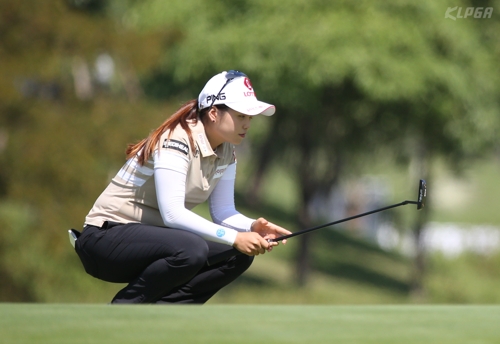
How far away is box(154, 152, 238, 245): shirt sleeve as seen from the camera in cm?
427

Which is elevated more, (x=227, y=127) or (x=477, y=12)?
(x=477, y=12)

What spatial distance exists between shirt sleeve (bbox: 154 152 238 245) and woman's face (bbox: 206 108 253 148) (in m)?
0.29

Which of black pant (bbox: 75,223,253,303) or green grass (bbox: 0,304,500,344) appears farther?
black pant (bbox: 75,223,253,303)

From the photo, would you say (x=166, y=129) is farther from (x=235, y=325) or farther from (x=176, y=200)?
(x=235, y=325)

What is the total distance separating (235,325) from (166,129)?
1.22 metres

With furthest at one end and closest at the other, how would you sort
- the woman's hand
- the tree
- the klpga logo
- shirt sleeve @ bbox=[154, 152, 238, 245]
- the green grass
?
the klpga logo
the tree
the woman's hand
shirt sleeve @ bbox=[154, 152, 238, 245]
the green grass

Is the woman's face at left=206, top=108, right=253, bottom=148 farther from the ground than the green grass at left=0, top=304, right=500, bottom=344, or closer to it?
farther from the ground

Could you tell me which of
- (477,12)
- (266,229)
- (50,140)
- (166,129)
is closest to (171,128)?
(166,129)

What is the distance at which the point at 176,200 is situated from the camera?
428cm

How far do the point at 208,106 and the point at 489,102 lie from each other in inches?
458

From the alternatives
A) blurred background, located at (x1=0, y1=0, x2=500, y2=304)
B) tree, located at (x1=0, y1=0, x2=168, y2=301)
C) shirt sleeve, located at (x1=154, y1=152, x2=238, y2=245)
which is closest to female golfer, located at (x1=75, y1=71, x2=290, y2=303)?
shirt sleeve, located at (x1=154, y1=152, x2=238, y2=245)

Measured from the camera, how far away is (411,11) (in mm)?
14102

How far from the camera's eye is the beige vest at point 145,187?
4.45m

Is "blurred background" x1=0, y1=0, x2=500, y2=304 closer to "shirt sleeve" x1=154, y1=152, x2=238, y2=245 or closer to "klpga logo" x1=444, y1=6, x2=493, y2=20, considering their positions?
"klpga logo" x1=444, y1=6, x2=493, y2=20
